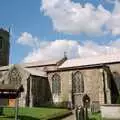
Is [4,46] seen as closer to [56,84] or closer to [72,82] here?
[56,84]

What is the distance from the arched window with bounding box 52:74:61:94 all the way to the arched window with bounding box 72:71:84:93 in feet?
10.8

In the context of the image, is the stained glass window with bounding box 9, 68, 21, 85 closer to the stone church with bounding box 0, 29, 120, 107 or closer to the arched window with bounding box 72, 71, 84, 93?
the stone church with bounding box 0, 29, 120, 107

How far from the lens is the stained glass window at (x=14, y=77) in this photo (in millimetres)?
46019

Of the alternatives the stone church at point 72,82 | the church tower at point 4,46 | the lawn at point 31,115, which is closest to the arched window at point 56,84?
the stone church at point 72,82

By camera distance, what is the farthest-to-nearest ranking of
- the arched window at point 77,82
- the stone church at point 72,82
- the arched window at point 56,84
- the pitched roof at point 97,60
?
the arched window at point 56,84
the pitched roof at point 97,60
the arched window at point 77,82
the stone church at point 72,82

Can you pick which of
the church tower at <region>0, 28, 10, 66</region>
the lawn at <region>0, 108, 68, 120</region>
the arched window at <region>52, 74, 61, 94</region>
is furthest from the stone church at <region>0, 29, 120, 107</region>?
the church tower at <region>0, 28, 10, 66</region>

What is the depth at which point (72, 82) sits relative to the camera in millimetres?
46312

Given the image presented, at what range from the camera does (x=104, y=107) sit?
28.4m

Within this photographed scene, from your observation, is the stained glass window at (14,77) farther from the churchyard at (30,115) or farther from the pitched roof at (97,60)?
the churchyard at (30,115)

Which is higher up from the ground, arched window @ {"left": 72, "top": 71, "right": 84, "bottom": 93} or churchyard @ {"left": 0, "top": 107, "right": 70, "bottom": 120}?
arched window @ {"left": 72, "top": 71, "right": 84, "bottom": 93}

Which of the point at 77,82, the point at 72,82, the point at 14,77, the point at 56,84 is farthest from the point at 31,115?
the point at 56,84

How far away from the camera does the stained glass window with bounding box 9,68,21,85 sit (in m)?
46.0

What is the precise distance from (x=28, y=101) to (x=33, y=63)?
771 inches

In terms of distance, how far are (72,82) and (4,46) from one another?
36488 millimetres
